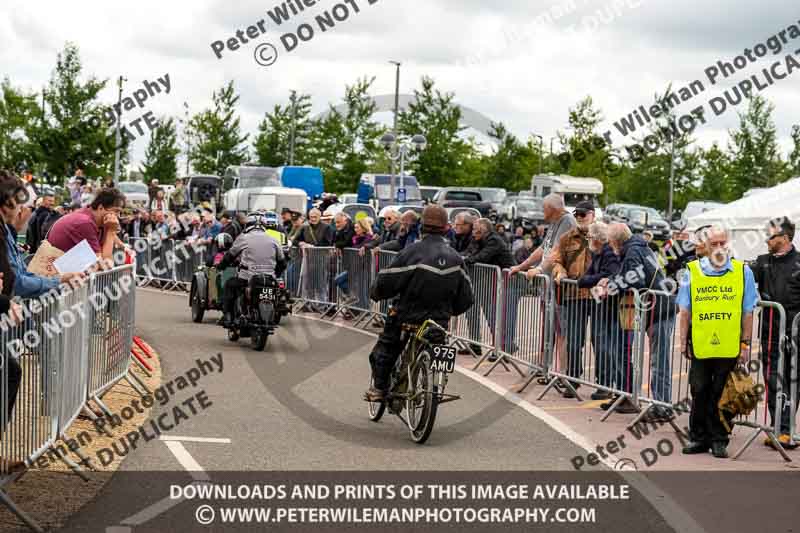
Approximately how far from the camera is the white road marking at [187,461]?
816cm

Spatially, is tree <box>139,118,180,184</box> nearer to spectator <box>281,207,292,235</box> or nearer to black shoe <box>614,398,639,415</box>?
spectator <box>281,207,292,235</box>

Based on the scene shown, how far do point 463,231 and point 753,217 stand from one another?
1090 cm

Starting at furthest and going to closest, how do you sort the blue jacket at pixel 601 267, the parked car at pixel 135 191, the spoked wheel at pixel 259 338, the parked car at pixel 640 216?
the parked car at pixel 135 191 → the parked car at pixel 640 216 → the spoked wheel at pixel 259 338 → the blue jacket at pixel 601 267

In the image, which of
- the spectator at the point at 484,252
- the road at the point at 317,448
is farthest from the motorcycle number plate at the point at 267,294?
the spectator at the point at 484,252

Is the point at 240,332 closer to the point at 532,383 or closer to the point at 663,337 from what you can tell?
the point at 532,383

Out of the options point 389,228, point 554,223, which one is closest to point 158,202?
point 389,228

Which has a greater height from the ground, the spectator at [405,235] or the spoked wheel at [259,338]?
the spectator at [405,235]

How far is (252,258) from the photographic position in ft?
55.6

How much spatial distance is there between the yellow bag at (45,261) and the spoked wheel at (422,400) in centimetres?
311

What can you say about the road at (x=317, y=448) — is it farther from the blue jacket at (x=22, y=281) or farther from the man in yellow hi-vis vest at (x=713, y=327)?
the blue jacket at (x=22, y=281)

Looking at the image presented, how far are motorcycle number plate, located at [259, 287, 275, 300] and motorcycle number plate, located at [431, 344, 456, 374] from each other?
6962 millimetres

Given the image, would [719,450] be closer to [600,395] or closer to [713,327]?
[713,327]

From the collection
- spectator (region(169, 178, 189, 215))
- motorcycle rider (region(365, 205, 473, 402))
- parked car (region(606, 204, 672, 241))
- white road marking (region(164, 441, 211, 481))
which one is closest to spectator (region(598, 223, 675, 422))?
motorcycle rider (region(365, 205, 473, 402))

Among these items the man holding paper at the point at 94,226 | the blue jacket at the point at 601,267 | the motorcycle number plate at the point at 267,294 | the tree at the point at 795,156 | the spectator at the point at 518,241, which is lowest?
the motorcycle number plate at the point at 267,294
